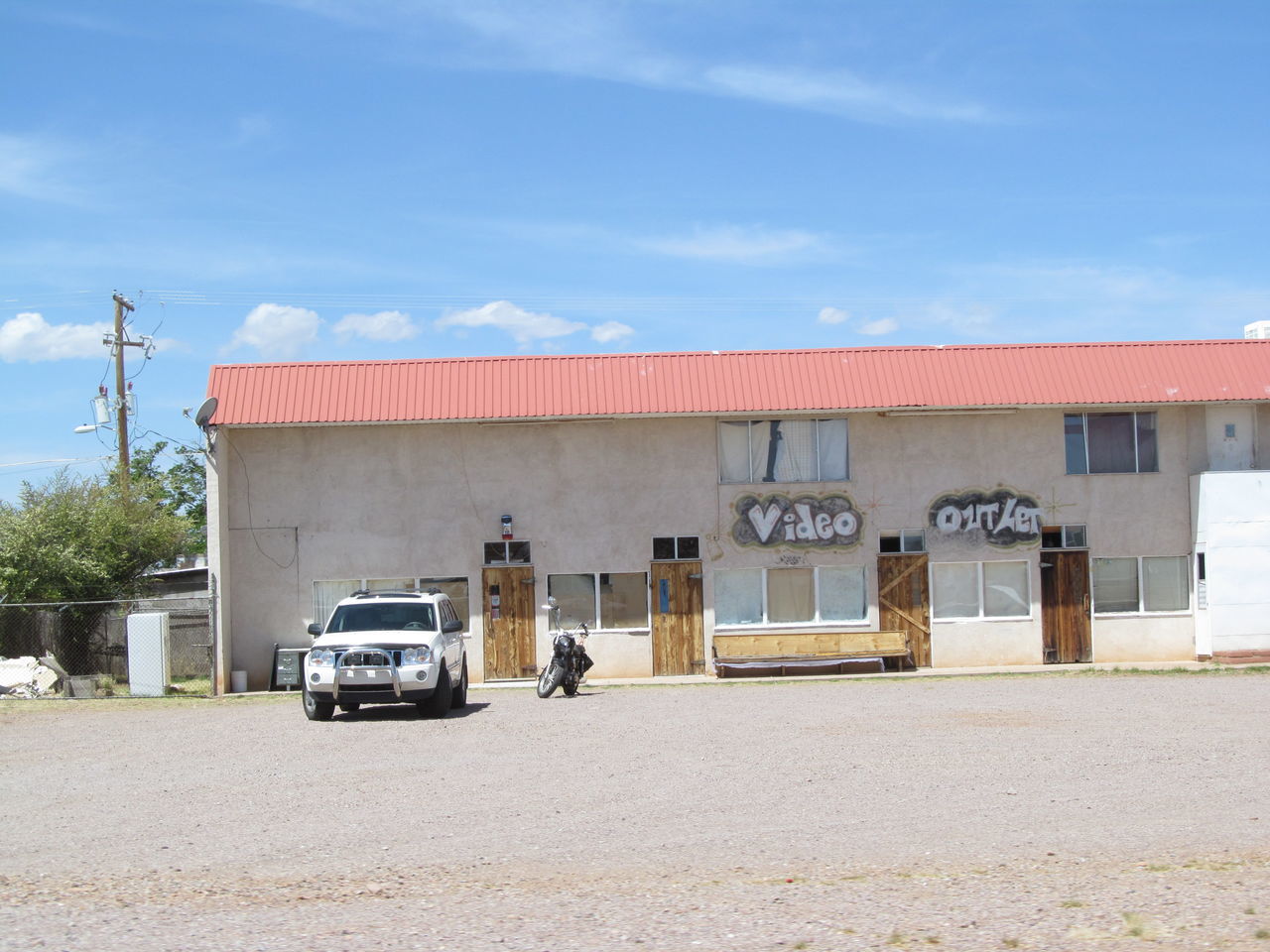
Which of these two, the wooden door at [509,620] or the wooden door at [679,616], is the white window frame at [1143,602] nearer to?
the wooden door at [679,616]

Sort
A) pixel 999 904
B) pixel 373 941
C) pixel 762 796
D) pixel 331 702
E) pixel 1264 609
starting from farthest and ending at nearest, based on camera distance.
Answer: pixel 1264 609
pixel 331 702
pixel 762 796
pixel 999 904
pixel 373 941

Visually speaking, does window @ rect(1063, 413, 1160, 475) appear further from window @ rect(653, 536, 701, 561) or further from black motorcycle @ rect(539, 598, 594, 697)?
black motorcycle @ rect(539, 598, 594, 697)

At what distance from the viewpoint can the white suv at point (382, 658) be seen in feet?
58.6

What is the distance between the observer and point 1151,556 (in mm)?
26188

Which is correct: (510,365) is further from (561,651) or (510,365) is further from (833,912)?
(833,912)

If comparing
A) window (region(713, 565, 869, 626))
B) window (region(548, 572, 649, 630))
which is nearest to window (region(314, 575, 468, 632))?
window (region(548, 572, 649, 630))

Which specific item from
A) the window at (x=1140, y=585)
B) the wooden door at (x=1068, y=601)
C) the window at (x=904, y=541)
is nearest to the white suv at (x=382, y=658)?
the window at (x=904, y=541)

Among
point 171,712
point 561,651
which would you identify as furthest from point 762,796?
point 171,712

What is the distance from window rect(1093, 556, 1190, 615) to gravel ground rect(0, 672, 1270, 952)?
8.67m

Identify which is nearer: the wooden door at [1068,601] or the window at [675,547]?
the window at [675,547]

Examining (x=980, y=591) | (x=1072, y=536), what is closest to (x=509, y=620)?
(x=980, y=591)

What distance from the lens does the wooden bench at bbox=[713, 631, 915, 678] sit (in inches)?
996

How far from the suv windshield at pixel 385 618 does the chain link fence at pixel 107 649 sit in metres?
5.18

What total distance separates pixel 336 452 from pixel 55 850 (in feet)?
53.9
